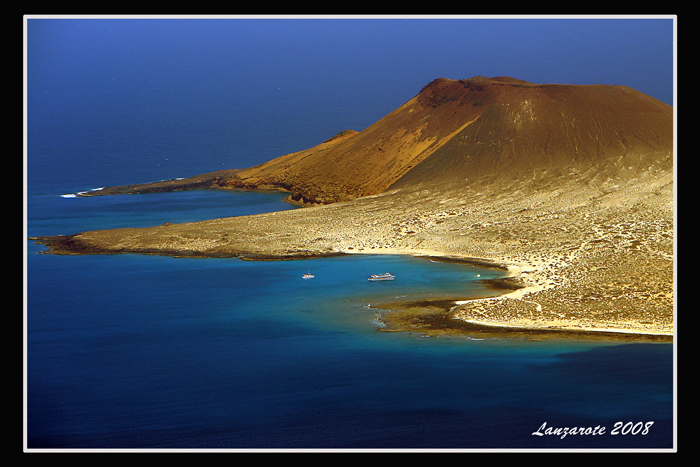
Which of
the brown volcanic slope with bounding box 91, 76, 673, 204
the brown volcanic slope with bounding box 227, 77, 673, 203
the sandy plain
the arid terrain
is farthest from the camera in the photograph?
the brown volcanic slope with bounding box 227, 77, 673, 203

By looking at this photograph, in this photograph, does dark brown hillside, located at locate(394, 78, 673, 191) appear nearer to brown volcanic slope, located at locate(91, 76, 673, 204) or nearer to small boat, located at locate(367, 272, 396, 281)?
brown volcanic slope, located at locate(91, 76, 673, 204)

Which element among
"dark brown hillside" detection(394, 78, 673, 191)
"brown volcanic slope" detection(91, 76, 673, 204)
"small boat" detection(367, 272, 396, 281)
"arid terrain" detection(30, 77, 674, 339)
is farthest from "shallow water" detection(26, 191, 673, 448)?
"brown volcanic slope" detection(91, 76, 673, 204)

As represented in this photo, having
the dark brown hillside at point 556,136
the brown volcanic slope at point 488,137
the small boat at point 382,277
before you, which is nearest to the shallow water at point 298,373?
the small boat at point 382,277

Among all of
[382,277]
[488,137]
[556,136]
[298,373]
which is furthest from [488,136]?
[298,373]

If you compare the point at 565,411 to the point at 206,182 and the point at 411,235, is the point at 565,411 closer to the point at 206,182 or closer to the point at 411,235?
the point at 411,235

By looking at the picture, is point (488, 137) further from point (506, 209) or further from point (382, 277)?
point (382, 277)

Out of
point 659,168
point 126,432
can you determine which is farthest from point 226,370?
point 659,168
